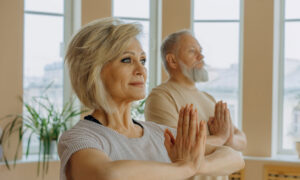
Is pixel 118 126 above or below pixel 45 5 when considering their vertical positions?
below

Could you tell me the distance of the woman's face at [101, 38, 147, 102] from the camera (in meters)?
1.37

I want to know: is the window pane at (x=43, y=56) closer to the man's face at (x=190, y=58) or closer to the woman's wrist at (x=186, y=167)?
the man's face at (x=190, y=58)

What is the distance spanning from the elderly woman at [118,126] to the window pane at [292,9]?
4607 millimetres

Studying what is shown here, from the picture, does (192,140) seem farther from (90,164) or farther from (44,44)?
→ (44,44)

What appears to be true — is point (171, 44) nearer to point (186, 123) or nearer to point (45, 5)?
point (186, 123)

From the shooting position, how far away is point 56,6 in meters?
5.48

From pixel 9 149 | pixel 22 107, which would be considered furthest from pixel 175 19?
pixel 9 149

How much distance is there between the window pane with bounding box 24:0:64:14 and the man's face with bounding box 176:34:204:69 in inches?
132

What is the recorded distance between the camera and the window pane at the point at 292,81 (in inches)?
220

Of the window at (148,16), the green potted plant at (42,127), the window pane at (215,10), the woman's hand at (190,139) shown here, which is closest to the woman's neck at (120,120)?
the woman's hand at (190,139)

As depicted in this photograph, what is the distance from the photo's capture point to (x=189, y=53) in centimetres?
260

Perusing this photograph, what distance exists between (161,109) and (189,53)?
54 cm

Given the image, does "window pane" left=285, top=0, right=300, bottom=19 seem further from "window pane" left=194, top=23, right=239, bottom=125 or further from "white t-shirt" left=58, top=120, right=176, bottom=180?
"white t-shirt" left=58, top=120, right=176, bottom=180

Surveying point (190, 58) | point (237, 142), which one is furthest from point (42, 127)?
point (237, 142)
